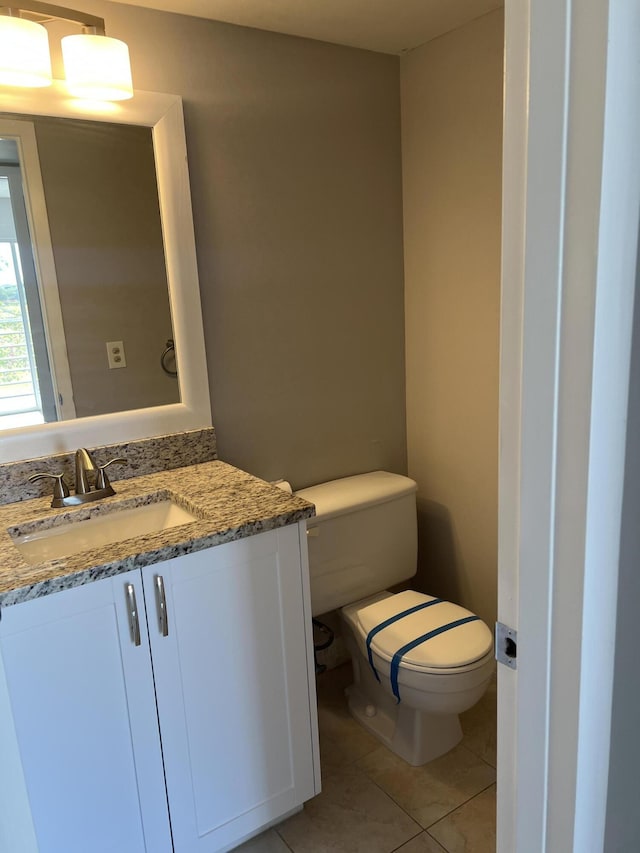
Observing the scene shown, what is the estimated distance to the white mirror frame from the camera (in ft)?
5.20

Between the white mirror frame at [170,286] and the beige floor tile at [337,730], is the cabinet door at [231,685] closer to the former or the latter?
the beige floor tile at [337,730]

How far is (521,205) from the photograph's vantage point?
2.19 feet

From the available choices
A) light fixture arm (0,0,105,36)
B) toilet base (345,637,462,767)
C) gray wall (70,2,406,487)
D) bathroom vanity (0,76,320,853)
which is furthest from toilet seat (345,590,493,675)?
light fixture arm (0,0,105,36)

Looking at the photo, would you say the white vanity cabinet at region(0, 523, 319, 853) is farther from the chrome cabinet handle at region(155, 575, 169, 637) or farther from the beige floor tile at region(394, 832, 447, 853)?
the beige floor tile at region(394, 832, 447, 853)

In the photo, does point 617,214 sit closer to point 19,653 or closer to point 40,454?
point 19,653

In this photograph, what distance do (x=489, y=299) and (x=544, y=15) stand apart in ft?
4.77

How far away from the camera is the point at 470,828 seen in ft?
5.45

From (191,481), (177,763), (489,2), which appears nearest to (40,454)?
(191,481)

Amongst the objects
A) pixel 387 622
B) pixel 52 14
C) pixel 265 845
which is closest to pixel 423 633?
pixel 387 622

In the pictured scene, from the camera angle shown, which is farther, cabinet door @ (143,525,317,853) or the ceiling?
the ceiling

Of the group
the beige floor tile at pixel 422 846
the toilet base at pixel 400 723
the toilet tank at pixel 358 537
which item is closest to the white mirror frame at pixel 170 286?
the toilet tank at pixel 358 537

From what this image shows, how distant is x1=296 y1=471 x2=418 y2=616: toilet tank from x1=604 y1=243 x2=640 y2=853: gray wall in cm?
124

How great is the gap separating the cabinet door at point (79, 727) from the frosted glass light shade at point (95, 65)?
1173 millimetres

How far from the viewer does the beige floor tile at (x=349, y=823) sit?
5.33 ft
